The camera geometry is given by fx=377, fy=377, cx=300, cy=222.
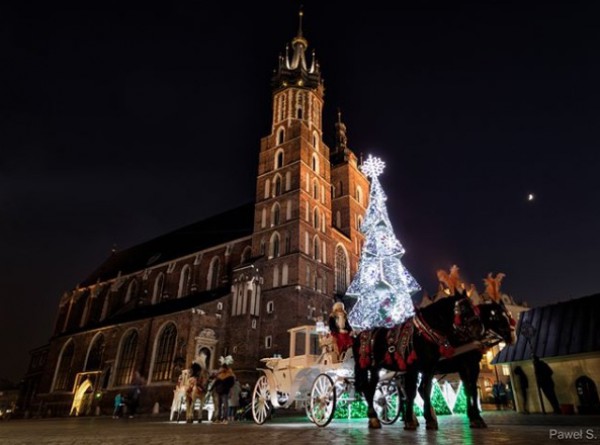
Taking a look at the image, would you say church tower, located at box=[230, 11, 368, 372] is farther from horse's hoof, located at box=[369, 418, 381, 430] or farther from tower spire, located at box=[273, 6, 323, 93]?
horse's hoof, located at box=[369, 418, 381, 430]

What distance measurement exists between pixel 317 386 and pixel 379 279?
34.8 feet

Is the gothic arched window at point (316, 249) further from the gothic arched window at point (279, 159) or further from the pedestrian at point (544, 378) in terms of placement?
the pedestrian at point (544, 378)

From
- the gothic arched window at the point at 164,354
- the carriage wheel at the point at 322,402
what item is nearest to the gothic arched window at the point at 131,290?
the gothic arched window at the point at 164,354

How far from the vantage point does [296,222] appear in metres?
29.9

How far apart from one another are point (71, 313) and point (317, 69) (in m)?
41.3

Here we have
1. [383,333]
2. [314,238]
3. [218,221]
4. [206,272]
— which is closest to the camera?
[383,333]

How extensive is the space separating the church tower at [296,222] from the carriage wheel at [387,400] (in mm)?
16586

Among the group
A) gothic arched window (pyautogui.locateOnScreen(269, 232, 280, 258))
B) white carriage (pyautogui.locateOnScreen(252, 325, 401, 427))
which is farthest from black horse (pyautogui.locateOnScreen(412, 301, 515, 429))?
gothic arched window (pyautogui.locateOnScreen(269, 232, 280, 258))

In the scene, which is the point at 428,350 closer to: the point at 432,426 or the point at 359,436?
the point at 432,426

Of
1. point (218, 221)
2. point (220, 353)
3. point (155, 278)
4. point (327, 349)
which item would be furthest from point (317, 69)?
point (327, 349)

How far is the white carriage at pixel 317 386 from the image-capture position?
7840mm

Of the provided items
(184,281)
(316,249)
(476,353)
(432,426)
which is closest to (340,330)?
(432,426)

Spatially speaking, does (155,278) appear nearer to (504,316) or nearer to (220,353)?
(220,353)

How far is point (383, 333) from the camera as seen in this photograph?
292 inches
